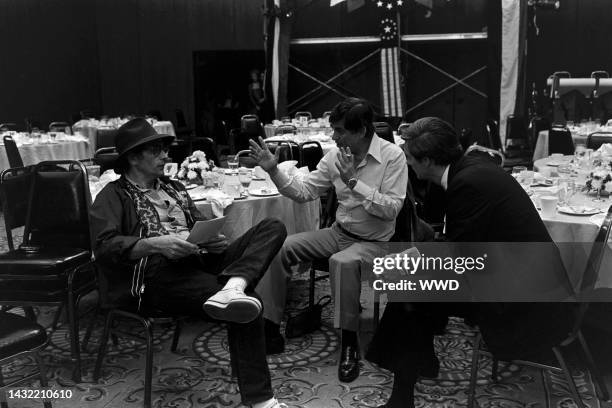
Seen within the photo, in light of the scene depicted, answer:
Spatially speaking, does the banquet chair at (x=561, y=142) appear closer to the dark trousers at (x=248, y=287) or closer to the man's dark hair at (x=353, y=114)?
the man's dark hair at (x=353, y=114)

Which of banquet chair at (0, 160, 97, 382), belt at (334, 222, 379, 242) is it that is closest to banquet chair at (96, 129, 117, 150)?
banquet chair at (0, 160, 97, 382)

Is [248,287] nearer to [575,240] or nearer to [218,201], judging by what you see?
[218,201]

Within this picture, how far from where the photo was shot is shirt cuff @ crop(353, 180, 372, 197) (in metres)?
3.07

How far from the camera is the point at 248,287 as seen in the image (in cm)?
264

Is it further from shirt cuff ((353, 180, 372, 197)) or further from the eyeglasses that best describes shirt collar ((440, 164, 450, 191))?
the eyeglasses

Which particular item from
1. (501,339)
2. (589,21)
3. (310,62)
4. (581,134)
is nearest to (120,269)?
(501,339)

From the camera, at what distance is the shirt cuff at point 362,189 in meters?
3.07

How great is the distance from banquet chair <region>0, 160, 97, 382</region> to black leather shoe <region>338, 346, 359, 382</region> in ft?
4.06

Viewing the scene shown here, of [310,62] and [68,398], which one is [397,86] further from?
[68,398]

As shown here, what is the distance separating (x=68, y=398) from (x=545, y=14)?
995cm

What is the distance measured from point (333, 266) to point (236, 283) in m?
0.66

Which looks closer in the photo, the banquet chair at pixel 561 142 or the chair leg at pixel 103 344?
the chair leg at pixel 103 344

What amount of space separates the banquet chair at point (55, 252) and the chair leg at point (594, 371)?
7.22ft

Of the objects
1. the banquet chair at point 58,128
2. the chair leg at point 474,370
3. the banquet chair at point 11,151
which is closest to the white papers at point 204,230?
the chair leg at point 474,370
